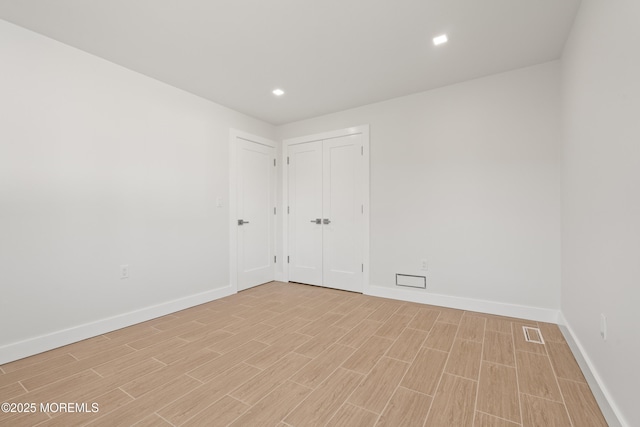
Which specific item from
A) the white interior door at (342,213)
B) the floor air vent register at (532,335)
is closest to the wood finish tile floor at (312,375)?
the floor air vent register at (532,335)

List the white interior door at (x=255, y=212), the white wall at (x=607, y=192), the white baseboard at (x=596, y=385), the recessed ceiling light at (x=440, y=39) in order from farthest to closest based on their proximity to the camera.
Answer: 1. the white interior door at (x=255, y=212)
2. the recessed ceiling light at (x=440, y=39)
3. the white baseboard at (x=596, y=385)
4. the white wall at (x=607, y=192)

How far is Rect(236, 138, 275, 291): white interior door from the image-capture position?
3.97m

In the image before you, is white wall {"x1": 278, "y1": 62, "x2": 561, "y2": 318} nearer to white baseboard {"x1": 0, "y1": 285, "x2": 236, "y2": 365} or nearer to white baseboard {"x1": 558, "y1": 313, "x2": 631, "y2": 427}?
white baseboard {"x1": 558, "y1": 313, "x2": 631, "y2": 427}

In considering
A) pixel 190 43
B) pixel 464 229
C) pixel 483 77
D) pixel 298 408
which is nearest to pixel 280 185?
pixel 190 43

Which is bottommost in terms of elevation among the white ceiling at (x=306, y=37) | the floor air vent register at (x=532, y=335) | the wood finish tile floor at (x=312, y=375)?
the wood finish tile floor at (x=312, y=375)

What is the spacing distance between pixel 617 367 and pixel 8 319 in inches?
151

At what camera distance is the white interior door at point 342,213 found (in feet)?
12.6

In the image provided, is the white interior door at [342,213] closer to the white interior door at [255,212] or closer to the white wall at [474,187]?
the white wall at [474,187]

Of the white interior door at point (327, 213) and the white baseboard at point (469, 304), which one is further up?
the white interior door at point (327, 213)

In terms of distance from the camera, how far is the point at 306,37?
2271 mm

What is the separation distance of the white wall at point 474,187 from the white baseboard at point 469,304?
5 cm

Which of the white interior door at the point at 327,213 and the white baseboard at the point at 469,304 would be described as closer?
the white baseboard at the point at 469,304

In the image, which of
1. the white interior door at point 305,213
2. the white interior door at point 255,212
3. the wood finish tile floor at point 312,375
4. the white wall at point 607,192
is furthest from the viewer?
the white interior door at point 305,213

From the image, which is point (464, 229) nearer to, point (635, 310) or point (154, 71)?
point (635, 310)
